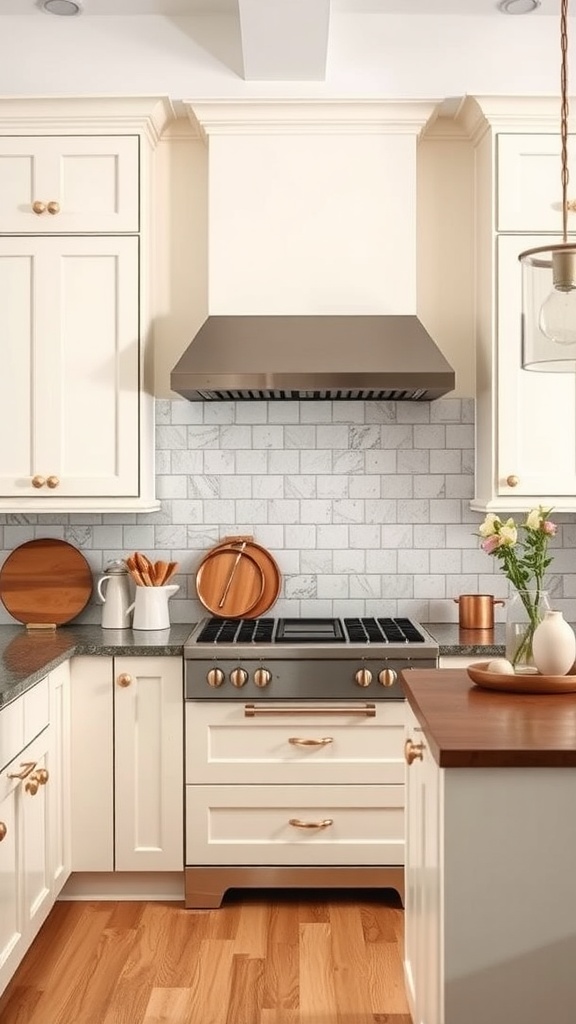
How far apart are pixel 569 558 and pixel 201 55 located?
2.38 metres

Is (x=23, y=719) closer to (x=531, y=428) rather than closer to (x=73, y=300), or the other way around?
(x=73, y=300)

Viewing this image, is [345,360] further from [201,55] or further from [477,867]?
[477,867]

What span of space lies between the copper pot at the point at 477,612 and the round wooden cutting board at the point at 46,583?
1.45 m

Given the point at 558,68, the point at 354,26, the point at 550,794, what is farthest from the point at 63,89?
the point at 550,794

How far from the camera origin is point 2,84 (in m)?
3.98

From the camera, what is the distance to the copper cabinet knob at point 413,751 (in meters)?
2.42

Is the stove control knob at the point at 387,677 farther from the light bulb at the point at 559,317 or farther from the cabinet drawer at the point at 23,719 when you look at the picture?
the light bulb at the point at 559,317

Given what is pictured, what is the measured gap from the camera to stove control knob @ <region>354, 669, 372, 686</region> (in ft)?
11.7

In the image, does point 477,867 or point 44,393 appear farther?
point 44,393

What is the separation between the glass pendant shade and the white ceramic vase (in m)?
0.62

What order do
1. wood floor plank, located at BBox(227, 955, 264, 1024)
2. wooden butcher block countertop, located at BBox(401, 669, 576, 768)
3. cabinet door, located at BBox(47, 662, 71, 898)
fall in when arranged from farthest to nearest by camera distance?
cabinet door, located at BBox(47, 662, 71, 898), wood floor plank, located at BBox(227, 955, 264, 1024), wooden butcher block countertop, located at BBox(401, 669, 576, 768)

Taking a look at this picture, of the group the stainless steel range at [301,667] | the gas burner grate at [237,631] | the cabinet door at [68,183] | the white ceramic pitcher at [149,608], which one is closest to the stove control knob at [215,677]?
the stainless steel range at [301,667]

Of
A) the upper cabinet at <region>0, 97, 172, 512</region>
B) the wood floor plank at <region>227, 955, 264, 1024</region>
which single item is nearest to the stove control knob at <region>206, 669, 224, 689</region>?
the upper cabinet at <region>0, 97, 172, 512</region>

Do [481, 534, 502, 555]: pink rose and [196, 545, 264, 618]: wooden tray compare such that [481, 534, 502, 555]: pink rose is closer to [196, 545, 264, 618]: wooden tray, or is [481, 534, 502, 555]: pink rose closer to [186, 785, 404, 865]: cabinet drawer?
[186, 785, 404, 865]: cabinet drawer
